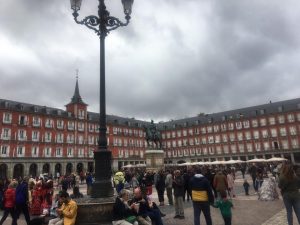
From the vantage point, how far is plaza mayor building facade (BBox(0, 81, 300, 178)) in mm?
50375

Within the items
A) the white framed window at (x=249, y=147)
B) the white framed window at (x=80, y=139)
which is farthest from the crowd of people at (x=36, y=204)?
the white framed window at (x=249, y=147)

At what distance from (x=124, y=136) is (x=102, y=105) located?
65128mm

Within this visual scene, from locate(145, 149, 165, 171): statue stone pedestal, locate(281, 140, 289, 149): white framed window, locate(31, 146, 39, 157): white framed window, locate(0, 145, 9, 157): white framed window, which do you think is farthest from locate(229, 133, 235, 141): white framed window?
locate(0, 145, 9, 157): white framed window

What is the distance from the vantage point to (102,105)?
862cm

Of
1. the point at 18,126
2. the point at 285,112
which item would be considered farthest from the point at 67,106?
the point at 285,112

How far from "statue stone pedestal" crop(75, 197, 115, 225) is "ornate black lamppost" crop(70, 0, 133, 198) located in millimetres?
746

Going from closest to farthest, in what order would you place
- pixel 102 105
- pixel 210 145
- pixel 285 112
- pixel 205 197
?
pixel 205 197, pixel 102 105, pixel 285 112, pixel 210 145

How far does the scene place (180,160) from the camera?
3073 inches

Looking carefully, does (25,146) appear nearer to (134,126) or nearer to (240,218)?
→ (134,126)

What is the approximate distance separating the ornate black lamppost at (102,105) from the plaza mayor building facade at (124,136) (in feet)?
128

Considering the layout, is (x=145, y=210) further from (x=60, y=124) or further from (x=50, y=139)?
(x=60, y=124)

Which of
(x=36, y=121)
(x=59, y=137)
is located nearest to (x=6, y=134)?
(x=36, y=121)

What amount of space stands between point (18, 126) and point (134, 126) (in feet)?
111

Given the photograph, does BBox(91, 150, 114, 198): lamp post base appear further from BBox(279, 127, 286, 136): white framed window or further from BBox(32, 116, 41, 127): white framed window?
BBox(279, 127, 286, 136): white framed window
